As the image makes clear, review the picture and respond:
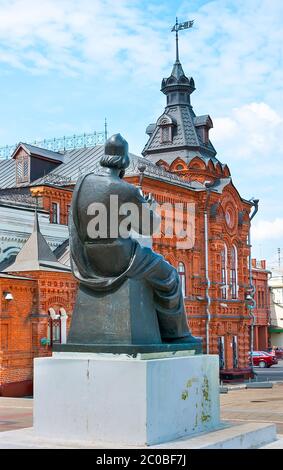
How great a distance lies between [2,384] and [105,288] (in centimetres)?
1356

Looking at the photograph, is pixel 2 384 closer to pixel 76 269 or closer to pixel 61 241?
pixel 61 241

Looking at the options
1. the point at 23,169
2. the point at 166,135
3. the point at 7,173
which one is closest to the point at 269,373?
the point at 166,135

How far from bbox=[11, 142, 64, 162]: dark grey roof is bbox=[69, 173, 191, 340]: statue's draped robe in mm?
21247

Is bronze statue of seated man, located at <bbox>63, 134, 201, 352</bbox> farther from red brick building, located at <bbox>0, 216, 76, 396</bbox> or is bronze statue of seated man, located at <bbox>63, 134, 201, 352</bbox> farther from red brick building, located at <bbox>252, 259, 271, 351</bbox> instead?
red brick building, located at <bbox>252, 259, 271, 351</bbox>

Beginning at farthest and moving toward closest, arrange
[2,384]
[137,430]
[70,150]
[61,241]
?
[70,150], [61,241], [2,384], [137,430]

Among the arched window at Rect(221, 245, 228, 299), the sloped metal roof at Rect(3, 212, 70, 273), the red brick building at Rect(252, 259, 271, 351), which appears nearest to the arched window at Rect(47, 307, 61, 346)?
the sloped metal roof at Rect(3, 212, 70, 273)

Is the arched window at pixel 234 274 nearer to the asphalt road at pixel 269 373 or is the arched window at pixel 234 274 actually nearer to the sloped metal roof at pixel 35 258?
the asphalt road at pixel 269 373

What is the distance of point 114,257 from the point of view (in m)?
7.06

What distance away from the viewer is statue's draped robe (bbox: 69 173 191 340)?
7.02 metres

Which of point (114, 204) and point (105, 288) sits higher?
point (114, 204)

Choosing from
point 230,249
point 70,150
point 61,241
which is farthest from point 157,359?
point 230,249

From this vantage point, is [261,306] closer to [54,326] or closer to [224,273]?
[224,273]

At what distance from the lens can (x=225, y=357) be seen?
3256cm

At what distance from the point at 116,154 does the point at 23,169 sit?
68.5 feet
